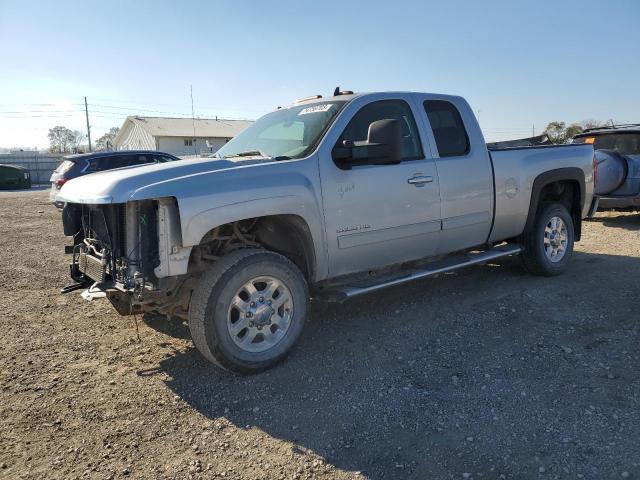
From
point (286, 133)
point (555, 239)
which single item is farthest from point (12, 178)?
point (555, 239)

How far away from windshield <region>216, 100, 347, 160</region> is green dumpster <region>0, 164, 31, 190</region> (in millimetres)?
29835

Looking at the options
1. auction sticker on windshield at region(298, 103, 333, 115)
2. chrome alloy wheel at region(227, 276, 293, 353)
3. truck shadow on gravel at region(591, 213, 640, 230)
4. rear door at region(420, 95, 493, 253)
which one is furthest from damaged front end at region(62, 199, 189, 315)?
truck shadow on gravel at region(591, 213, 640, 230)

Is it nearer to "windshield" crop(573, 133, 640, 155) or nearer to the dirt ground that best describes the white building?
Answer: "windshield" crop(573, 133, 640, 155)

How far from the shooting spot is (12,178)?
2994 cm

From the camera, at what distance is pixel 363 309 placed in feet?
17.3

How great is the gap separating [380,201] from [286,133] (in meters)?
1.08

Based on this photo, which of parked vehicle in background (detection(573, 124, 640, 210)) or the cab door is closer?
the cab door

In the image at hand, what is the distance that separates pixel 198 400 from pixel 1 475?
3.90 feet

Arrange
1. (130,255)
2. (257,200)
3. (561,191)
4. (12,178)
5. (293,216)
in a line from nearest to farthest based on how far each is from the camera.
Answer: (130,255), (257,200), (293,216), (561,191), (12,178)

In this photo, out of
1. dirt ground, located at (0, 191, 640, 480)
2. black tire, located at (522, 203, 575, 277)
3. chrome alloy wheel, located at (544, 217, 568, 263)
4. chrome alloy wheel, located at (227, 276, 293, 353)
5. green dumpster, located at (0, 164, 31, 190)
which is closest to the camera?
dirt ground, located at (0, 191, 640, 480)

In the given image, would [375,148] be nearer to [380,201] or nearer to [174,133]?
[380,201]

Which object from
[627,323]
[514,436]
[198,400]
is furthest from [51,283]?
[627,323]

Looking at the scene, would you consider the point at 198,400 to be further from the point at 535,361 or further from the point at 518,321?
the point at 518,321

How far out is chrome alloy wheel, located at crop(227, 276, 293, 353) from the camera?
12.5 feet
